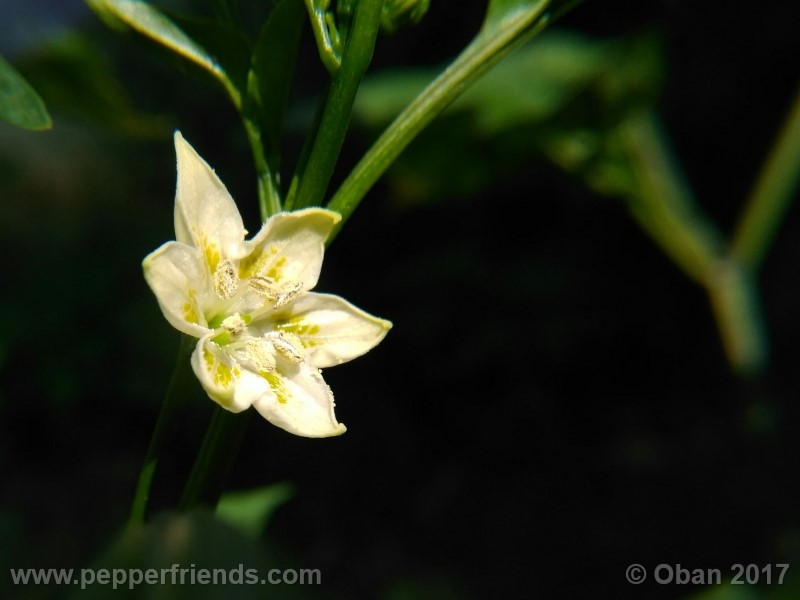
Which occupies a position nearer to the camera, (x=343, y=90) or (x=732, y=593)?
(x=343, y=90)

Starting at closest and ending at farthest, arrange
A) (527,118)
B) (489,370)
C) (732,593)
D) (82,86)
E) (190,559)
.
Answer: (190,559), (732,593), (82,86), (527,118), (489,370)

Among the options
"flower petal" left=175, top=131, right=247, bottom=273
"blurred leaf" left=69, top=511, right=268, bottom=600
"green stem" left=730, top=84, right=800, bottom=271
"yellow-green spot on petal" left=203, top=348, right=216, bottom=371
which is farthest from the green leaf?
"green stem" left=730, top=84, right=800, bottom=271

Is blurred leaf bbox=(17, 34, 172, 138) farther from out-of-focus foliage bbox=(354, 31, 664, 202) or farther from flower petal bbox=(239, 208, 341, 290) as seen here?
out-of-focus foliage bbox=(354, 31, 664, 202)

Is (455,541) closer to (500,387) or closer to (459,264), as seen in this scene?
(500,387)

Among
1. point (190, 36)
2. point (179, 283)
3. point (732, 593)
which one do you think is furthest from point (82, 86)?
point (732, 593)

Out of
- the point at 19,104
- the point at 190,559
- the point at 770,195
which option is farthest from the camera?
the point at 770,195

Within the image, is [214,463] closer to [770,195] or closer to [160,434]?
[160,434]
